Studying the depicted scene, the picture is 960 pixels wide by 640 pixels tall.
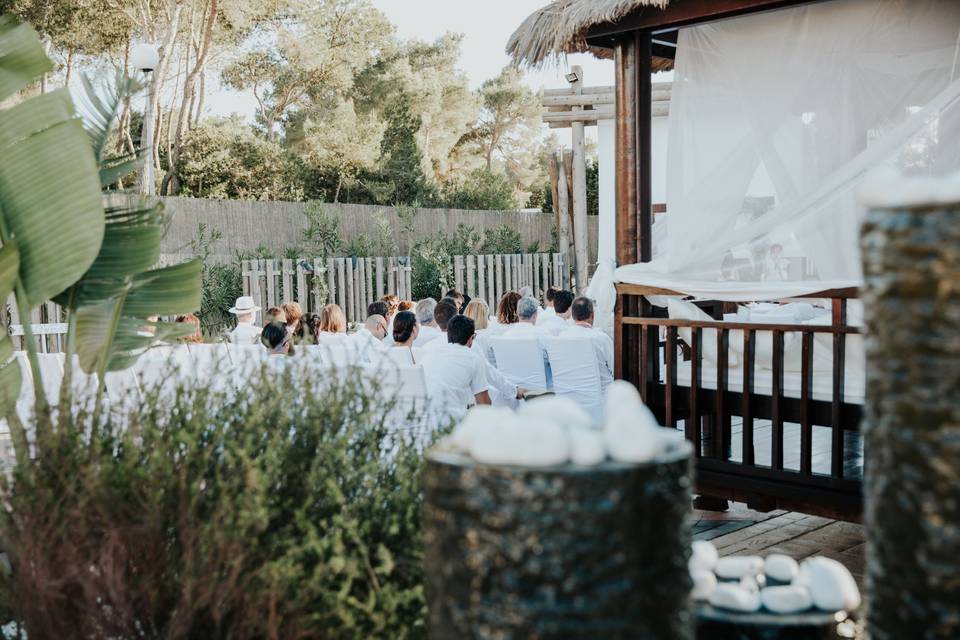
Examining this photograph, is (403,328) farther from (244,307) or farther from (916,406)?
(916,406)

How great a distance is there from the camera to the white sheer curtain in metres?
5.02

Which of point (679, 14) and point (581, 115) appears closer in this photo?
point (679, 14)

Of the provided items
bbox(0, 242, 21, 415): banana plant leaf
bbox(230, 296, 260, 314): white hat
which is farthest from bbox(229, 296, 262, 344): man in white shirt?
bbox(0, 242, 21, 415): banana plant leaf

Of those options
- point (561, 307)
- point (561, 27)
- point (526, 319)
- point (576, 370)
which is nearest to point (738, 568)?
point (561, 27)

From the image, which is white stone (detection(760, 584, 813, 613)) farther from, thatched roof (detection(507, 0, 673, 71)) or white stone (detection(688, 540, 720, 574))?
thatched roof (detection(507, 0, 673, 71))

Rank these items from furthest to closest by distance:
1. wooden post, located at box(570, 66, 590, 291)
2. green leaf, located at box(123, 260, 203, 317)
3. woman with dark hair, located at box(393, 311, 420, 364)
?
1. wooden post, located at box(570, 66, 590, 291)
2. woman with dark hair, located at box(393, 311, 420, 364)
3. green leaf, located at box(123, 260, 203, 317)

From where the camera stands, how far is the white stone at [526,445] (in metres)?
1.88

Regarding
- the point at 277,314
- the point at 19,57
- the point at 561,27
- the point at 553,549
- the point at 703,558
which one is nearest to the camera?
the point at 553,549

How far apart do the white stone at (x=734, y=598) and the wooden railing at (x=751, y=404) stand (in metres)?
2.04

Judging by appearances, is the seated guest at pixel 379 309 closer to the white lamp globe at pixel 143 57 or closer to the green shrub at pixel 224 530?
the white lamp globe at pixel 143 57

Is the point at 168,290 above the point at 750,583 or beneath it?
above

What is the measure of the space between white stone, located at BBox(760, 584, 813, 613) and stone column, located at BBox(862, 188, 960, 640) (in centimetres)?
51

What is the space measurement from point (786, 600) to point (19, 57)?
355cm

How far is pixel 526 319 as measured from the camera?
7941mm
